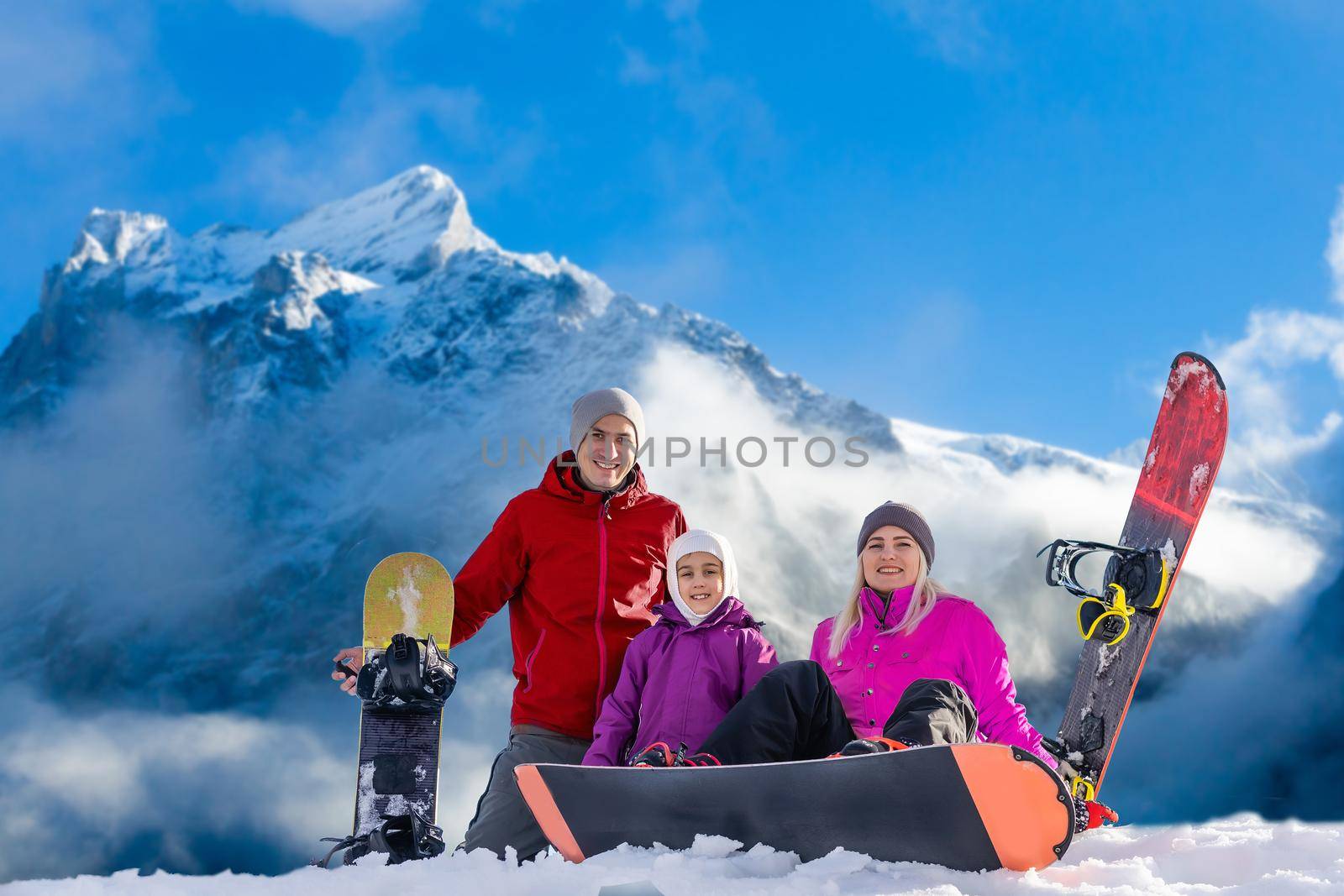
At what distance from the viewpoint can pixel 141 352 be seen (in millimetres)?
176625

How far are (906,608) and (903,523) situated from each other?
0.42m

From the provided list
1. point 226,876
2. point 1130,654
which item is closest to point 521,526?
point 226,876

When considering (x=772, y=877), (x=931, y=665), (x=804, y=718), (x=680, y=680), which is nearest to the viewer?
(x=772, y=877)

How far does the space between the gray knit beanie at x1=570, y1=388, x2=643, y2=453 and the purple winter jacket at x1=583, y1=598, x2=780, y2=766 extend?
0.94 m

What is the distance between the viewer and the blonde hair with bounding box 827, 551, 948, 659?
4.16 meters

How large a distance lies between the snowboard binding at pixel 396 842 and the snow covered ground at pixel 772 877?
1006mm

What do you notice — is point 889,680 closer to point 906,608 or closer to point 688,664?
point 906,608

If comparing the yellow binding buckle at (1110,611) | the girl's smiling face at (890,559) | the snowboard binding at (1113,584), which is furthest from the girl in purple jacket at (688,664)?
the yellow binding buckle at (1110,611)

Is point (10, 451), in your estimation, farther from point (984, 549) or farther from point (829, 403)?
point (984, 549)

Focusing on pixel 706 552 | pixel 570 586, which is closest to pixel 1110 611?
pixel 706 552

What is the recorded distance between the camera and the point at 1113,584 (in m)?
5.43

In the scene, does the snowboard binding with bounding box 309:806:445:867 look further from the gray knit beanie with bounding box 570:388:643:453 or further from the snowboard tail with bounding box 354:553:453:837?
the gray knit beanie with bounding box 570:388:643:453

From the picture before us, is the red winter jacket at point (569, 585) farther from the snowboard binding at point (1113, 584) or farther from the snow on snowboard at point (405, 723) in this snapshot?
the snowboard binding at point (1113, 584)

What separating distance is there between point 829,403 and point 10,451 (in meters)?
130
